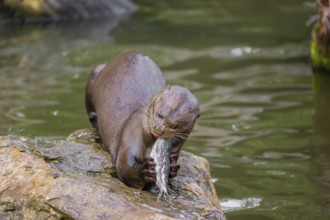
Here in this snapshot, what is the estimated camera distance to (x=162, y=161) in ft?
11.4

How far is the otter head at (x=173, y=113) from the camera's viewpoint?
126 inches

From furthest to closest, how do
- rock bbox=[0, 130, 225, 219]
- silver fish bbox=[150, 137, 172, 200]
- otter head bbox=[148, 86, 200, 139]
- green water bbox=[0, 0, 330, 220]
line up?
green water bbox=[0, 0, 330, 220]
silver fish bbox=[150, 137, 172, 200]
rock bbox=[0, 130, 225, 219]
otter head bbox=[148, 86, 200, 139]

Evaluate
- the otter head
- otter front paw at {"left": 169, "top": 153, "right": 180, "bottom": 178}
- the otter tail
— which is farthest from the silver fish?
the otter tail

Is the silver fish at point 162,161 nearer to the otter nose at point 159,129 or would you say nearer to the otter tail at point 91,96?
the otter nose at point 159,129

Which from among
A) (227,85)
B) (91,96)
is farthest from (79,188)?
(227,85)

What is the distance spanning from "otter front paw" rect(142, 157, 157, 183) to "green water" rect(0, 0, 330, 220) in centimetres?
113

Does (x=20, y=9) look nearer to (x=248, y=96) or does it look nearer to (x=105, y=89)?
(x=248, y=96)

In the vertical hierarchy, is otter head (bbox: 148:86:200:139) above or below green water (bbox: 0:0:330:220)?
above

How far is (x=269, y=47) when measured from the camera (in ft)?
30.2

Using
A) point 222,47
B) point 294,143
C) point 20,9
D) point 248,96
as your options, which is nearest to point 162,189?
point 294,143

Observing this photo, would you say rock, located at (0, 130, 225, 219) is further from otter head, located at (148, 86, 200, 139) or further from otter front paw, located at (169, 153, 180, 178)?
otter head, located at (148, 86, 200, 139)

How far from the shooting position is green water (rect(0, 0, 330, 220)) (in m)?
5.16

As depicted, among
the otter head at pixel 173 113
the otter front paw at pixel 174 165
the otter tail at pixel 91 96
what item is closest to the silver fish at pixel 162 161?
the otter front paw at pixel 174 165

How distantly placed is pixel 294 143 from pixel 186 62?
272 centimetres
